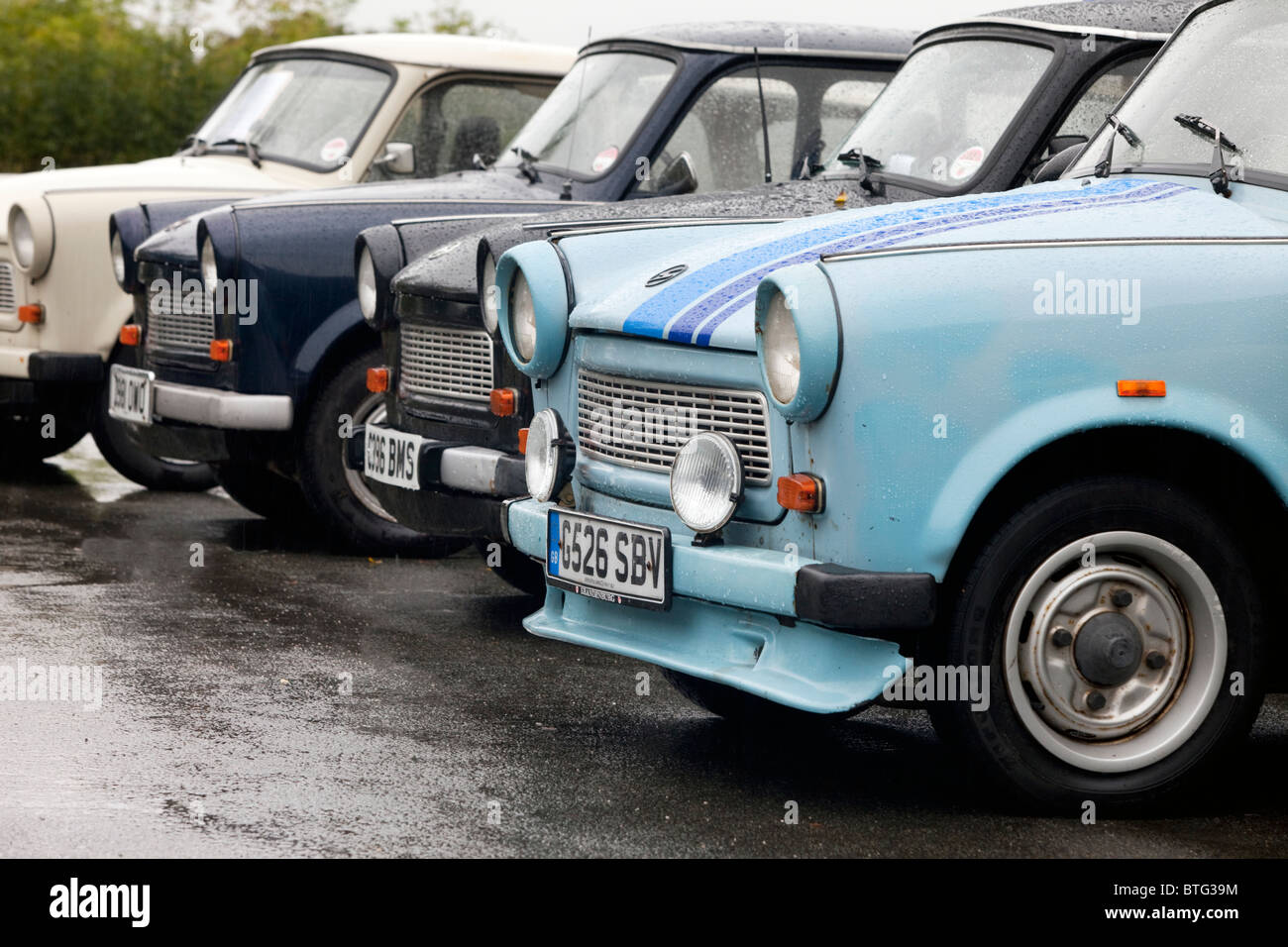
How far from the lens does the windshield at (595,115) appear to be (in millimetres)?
8141

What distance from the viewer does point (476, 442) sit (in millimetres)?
6488

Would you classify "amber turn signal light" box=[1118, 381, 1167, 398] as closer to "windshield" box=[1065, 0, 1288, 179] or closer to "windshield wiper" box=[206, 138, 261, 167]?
"windshield" box=[1065, 0, 1288, 179]

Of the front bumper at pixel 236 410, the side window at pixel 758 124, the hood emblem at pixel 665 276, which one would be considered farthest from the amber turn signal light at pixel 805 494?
the front bumper at pixel 236 410

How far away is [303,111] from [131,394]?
87.4 inches

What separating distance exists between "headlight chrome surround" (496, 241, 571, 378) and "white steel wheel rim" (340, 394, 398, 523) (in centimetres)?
249

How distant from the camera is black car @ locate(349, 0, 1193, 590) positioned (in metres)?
6.32

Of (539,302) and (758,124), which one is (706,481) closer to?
(539,302)

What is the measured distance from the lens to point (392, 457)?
6.70 m

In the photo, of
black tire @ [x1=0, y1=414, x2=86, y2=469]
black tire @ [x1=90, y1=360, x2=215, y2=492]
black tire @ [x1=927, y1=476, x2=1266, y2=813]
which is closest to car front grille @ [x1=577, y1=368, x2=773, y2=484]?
black tire @ [x1=927, y1=476, x2=1266, y2=813]

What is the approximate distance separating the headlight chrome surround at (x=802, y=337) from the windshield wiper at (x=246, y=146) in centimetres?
607

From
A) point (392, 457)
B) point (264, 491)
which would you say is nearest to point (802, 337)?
point (392, 457)

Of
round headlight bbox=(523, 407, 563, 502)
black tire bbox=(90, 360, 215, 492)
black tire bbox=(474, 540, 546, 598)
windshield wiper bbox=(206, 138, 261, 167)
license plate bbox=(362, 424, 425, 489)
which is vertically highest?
windshield wiper bbox=(206, 138, 261, 167)

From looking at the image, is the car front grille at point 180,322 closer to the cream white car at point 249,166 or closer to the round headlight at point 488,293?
the cream white car at point 249,166
